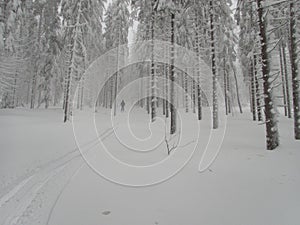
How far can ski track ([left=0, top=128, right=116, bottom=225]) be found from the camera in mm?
4081

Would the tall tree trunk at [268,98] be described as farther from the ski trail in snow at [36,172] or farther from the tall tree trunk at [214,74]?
the ski trail in snow at [36,172]

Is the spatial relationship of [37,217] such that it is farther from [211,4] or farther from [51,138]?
[211,4]

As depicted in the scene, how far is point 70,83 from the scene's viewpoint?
17.9 metres

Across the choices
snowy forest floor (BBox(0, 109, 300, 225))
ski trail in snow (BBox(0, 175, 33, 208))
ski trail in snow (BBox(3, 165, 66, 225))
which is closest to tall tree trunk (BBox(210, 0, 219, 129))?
snowy forest floor (BBox(0, 109, 300, 225))

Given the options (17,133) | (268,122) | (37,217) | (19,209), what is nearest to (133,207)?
(37,217)

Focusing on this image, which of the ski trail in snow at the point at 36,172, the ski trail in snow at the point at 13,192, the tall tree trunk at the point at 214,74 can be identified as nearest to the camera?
the ski trail in snow at the point at 13,192

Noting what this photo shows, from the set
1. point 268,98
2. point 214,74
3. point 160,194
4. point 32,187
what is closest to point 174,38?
point 214,74

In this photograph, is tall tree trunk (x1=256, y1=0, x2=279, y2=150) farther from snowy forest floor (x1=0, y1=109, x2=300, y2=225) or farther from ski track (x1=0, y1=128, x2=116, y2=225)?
ski track (x1=0, y1=128, x2=116, y2=225)

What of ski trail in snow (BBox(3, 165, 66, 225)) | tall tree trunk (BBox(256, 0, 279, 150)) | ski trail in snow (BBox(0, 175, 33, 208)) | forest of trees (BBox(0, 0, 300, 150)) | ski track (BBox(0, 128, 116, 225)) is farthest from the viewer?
forest of trees (BBox(0, 0, 300, 150))

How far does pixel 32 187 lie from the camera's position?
531cm

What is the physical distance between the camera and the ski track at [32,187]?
4081 mm

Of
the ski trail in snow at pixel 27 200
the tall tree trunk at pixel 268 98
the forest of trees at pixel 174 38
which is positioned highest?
the forest of trees at pixel 174 38

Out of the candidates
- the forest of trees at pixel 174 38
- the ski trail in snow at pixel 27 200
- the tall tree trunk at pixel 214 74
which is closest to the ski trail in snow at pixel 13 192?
the ski trail in snow at pixel 27 200

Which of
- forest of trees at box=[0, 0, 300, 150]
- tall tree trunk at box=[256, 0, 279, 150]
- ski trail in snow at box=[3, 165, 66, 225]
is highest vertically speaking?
forest of trees at box=[0, 0, 300, 150]
